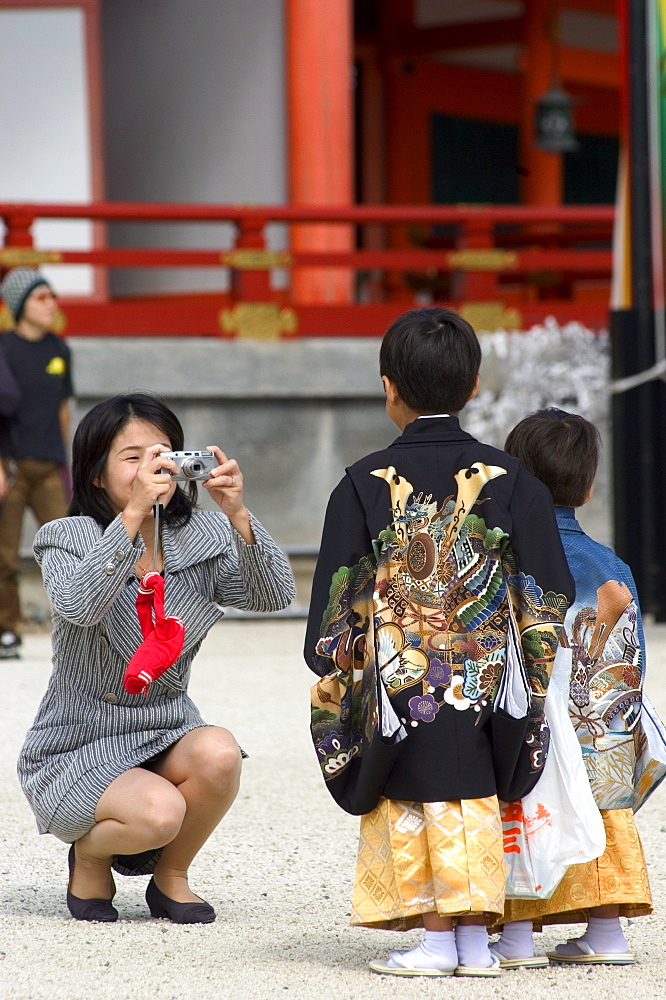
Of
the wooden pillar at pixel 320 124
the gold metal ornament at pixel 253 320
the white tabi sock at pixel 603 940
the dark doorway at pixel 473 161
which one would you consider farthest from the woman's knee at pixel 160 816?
the dark doorway at pixel 473 161

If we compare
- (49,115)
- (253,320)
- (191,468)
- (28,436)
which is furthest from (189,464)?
(49,115)

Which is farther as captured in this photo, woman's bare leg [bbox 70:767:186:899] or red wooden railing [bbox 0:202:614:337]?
red wooden railing [bbox 0:202:614:337]

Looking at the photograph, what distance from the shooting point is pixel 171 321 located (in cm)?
805

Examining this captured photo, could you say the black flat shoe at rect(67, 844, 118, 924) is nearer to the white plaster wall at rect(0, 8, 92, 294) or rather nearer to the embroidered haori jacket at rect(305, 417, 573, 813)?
the embroidered haori jacket at rect(305, 417, 573, 813)

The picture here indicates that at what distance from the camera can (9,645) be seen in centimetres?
611

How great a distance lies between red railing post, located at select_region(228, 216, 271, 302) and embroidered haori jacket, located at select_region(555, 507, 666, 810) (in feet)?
18.5

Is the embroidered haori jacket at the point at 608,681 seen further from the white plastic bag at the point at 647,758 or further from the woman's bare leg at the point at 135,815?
the woman's bare leg at the point at 135,815

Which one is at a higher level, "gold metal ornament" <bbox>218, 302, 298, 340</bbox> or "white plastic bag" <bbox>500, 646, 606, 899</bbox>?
"gold metal ornament" <bbox>218, 302, 298, 340</bbox>

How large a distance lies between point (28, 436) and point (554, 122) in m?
5.43

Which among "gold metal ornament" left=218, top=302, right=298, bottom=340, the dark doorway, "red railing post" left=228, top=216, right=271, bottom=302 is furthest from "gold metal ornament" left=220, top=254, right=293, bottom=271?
the dark doorway

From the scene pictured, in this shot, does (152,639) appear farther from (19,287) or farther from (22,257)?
(22,257)

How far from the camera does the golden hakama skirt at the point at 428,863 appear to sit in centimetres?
231

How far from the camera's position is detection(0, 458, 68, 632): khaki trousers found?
243 inches

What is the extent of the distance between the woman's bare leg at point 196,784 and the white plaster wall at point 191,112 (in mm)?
7005
